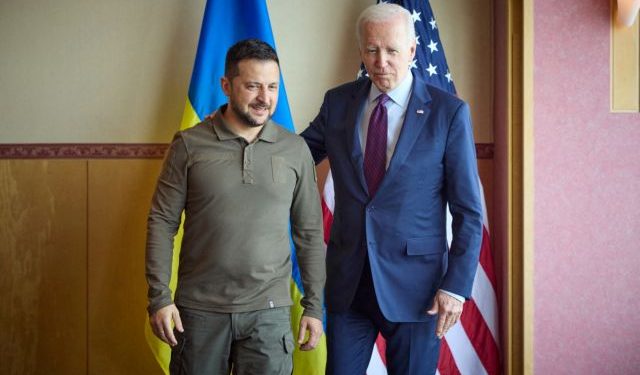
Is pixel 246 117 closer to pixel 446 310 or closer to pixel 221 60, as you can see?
pixel 446 310

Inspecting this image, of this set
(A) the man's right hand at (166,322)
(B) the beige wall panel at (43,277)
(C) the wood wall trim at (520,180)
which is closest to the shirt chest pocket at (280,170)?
(A) the man's right hand at (166,322)

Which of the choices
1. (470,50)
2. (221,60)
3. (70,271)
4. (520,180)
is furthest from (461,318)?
(70,271)

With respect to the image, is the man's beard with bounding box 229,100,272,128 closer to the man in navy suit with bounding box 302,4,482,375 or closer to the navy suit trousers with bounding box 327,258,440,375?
the man in navy suit with bounding box 302,4,482,375

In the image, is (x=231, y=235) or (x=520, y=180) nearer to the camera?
(x=231, y=235)

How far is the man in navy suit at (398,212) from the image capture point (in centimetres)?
202

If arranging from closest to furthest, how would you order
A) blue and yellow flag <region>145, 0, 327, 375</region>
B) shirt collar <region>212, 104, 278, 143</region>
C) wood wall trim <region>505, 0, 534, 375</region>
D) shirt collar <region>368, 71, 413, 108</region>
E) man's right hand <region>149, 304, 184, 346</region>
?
1. man's right hand <region>149, 304, 184, 346</region>
2. shirt collar <region>212, 104, 278, 143</region>
3. shirt collar <region>368, 71, 413, 108</region>
4. wood wall trim <region>505, 0, 534, 375</region>
5. blue and yellow flag <region>145, 0, 327, 375</region>

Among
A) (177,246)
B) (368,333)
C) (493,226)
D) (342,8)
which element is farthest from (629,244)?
(177,246)

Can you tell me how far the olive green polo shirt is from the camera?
6.34 ft

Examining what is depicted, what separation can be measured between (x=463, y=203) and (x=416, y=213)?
14cm

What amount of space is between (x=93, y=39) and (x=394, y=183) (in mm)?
2067

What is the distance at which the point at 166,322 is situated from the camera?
189 centimetres

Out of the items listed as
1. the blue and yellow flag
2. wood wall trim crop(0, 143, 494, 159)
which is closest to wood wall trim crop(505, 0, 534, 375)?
the blue and yellow flag

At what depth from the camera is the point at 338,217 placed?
7.10 feet

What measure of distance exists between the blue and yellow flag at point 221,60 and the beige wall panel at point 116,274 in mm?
419
